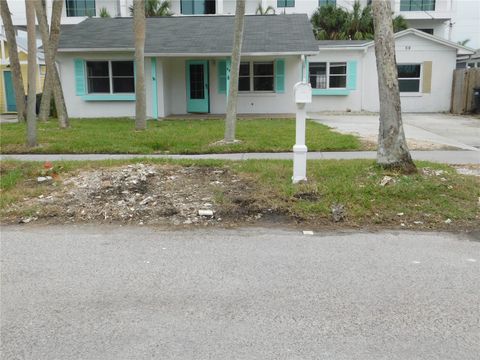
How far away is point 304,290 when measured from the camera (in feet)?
13.9

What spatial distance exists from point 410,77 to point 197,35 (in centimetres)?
1031

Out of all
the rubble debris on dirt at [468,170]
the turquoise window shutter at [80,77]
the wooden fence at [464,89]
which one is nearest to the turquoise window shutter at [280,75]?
the turquoise window shutter at [80,77]

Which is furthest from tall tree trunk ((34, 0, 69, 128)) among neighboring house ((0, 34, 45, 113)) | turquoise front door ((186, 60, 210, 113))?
neighboring house ((0, 34, 45, 113))

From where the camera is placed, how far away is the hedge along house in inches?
775

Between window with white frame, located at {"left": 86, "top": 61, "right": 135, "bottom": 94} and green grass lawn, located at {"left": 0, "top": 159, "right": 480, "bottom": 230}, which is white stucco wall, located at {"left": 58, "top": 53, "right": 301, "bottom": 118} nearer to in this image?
window with white frame, located at {"left": 86, "top": 61, "right": 135, "bottom": 94}

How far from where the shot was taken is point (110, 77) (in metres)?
20.8

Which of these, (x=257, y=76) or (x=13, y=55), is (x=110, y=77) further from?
(x=257, y=76)

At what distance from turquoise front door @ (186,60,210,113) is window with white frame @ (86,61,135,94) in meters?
2.47

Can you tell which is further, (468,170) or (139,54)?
(139,54)

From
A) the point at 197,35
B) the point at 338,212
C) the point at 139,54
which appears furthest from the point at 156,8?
the point at 338,212

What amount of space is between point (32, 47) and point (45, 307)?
901 cm

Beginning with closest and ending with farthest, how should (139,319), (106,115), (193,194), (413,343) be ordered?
(413,343), (139,319), (193,194), (106,115)

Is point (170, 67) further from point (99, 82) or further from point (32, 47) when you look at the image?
point (32, 47)

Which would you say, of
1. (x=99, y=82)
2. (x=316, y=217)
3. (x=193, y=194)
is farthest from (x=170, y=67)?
(x=316, y=217)
